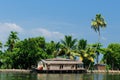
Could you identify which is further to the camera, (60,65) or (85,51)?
(85,51)

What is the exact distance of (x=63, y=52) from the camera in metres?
86.9

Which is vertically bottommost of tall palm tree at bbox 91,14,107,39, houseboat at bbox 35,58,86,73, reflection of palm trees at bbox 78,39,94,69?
houseboat at bbox 35,58,86,73

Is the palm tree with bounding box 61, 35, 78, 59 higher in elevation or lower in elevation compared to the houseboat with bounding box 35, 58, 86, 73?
higher

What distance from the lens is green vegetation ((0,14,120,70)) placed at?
278 ft

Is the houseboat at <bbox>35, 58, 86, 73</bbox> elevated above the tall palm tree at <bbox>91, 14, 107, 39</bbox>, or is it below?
below

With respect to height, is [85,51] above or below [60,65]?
above

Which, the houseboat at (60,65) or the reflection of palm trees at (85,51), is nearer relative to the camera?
the houseboat at (60,65)

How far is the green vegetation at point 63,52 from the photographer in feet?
278

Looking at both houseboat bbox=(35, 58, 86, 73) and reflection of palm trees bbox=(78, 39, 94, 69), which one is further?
reflection of palm trees bbox=(78, 39, 94, 69)

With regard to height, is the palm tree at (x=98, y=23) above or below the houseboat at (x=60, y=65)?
above

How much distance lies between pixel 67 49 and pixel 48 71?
10078 millimetres

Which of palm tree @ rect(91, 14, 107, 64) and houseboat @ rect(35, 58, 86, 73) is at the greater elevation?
palm tree @ rect(91, 14, 107, 64)

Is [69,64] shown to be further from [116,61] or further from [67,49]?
[116,61]

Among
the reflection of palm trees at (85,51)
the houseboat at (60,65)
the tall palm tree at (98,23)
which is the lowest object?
the houseboat at (60,65)
